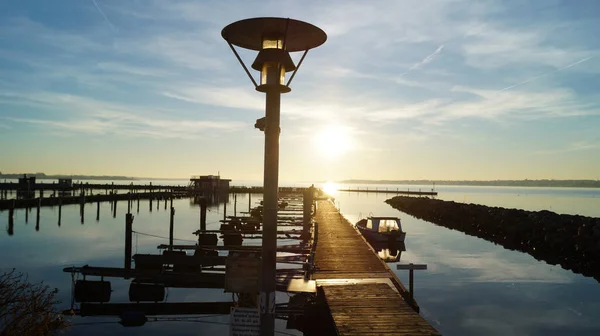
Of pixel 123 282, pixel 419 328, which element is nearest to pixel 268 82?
pixel 419 328

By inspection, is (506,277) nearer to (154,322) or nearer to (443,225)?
(154,322)

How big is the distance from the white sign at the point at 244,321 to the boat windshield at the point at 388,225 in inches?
1224

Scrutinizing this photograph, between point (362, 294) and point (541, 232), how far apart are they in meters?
38.2

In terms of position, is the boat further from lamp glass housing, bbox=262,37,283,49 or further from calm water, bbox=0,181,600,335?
lamp glass housing, bbox=262,37,283,49

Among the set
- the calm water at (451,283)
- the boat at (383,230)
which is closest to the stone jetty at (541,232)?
the calm water at (451,283)

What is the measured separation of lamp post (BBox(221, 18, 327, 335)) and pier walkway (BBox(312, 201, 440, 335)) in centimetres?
316

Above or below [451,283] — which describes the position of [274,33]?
above

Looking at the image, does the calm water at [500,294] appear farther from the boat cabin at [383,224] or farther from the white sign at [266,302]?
the white sign at [266,302]

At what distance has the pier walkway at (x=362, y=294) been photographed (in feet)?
30.8

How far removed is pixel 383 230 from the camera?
36.8 meters

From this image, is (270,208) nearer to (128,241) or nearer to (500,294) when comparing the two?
(128,241)

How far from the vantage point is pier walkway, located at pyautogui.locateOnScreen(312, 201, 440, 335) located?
9.38 metres

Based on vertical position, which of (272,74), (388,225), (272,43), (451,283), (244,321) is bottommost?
(451,283)

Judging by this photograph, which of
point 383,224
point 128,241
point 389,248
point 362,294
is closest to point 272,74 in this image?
point 362,294
